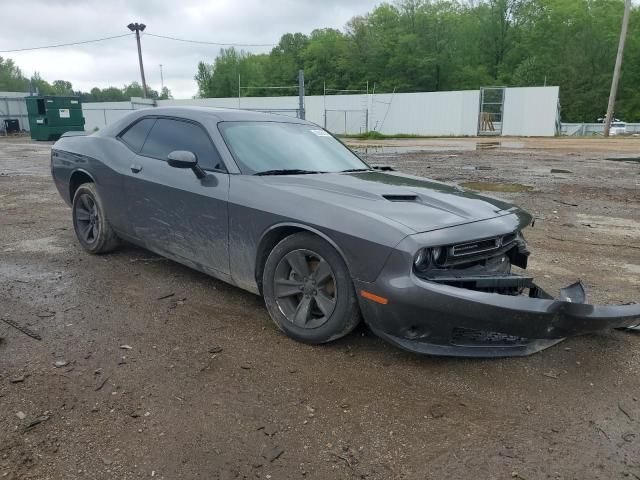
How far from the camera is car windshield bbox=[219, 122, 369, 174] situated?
383 cm

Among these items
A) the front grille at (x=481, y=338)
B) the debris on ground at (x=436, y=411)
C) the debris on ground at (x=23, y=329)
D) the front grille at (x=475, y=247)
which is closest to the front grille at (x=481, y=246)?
the front grille at (x=475, y=247)

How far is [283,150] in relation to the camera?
4.06 metres

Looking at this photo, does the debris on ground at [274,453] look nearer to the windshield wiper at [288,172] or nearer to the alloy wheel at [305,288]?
the alloy wheel at [305,288]

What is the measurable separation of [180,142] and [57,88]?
12233 cm

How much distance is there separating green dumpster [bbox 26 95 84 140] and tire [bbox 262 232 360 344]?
81.2 ft

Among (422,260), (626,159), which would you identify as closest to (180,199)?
(422,260)

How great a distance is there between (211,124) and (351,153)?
1.37 meters

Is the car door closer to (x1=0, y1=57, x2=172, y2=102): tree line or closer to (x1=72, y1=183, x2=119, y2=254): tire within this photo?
(x1=72, y1=183, x2=119, y2=254): tire

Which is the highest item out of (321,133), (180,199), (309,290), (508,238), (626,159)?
(321,133)

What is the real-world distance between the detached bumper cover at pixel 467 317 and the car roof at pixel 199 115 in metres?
2.04

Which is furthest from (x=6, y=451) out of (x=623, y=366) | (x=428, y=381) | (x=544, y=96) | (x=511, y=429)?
(x=544, y=96)

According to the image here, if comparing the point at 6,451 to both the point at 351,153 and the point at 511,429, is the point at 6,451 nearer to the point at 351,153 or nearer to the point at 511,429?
the point at 511,429

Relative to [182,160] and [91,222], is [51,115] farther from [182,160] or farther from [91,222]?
[182,160]

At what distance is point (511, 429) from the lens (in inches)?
98.3
